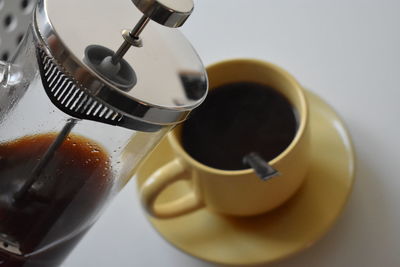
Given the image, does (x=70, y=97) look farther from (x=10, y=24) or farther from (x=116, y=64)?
(x=10, y=24)

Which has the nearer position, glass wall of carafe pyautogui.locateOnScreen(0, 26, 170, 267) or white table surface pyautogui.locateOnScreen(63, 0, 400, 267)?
glass wall of carafe pyautogui.locateOnScreen(0, 26, 170, 267)

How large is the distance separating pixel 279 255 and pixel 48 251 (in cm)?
16

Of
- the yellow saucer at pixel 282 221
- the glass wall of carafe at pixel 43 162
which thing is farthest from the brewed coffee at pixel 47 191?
the yellow saucer at pixel 282 221

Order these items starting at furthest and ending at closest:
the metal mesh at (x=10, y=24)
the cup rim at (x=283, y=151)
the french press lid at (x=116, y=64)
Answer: the metal mesh at (x=10, y=24) → the cup rim at (x=283, y=151) → the french press lid at (x=116, y=64)

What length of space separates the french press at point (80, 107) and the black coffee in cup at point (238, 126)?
91 mm

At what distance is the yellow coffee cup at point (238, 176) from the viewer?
429mm

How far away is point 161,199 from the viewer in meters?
0.50

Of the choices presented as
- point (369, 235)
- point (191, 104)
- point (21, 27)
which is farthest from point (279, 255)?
point (21, 27)

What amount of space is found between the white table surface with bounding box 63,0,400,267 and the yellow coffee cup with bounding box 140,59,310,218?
0.04m

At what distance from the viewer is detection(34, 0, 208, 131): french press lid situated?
297mm

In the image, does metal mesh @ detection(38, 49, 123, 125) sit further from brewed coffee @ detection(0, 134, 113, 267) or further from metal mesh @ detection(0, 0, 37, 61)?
metal mesh @ detection(0, 0, 37, 61)

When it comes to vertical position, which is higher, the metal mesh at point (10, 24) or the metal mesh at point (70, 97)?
the metal mesh at point (70, 97)

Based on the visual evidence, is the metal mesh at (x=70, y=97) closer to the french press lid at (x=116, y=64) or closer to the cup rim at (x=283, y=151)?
the french press lid at (x=116, y=64)

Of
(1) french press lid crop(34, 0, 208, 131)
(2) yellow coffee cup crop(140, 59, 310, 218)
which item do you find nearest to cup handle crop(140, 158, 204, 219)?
(2) yellow coffee cup crop(140, 59, 310, 218)
